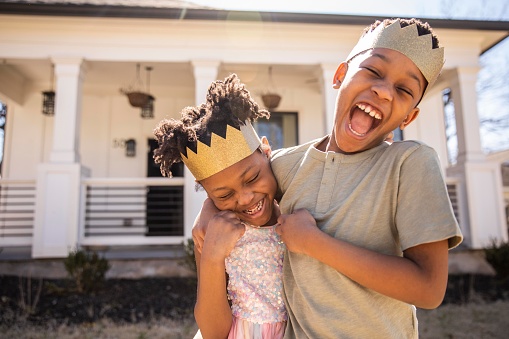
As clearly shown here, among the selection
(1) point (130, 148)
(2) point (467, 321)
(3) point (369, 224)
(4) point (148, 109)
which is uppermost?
(4) point (148, 109)

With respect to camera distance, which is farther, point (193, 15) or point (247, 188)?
point (193, 15)

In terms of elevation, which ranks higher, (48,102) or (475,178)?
(48,102)

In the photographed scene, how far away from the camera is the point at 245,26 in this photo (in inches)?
284

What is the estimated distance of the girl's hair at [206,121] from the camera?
1.46 m

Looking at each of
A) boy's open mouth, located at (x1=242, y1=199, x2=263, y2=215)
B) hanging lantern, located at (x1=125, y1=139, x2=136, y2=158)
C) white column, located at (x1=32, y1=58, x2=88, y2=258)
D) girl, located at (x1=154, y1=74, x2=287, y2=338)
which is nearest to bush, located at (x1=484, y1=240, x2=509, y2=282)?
girl, located at (x1=154, y1=74, x2=287, y2=338)

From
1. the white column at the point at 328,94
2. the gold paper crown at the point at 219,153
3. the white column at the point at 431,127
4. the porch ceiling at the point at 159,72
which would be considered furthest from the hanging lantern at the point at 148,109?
the gold paper crown at the point at 219,153

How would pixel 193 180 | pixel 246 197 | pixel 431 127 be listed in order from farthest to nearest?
pixel 431 127 < pixel 193 180 < pixel 246 197

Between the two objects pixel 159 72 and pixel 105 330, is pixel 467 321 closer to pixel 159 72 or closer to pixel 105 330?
pixel 105 330

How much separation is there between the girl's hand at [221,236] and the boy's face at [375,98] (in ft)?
1.47

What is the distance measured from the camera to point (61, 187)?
21.7ft

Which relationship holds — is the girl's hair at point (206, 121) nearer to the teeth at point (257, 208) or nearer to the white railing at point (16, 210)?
the teeth at point (257, 208)

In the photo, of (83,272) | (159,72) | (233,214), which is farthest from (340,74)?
(159,72)

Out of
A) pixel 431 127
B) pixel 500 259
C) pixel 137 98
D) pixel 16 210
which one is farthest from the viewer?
pixel 431 127

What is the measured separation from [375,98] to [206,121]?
624 millimetres
